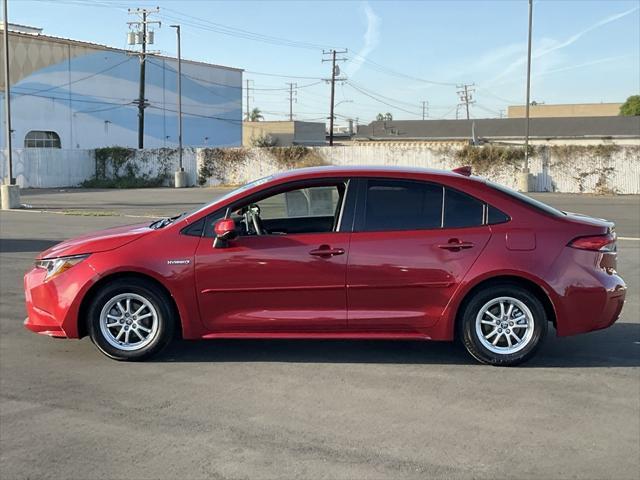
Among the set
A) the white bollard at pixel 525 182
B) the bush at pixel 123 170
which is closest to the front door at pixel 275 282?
the white bollard at pixel 525 182

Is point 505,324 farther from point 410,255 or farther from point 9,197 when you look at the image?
→ point 9,197

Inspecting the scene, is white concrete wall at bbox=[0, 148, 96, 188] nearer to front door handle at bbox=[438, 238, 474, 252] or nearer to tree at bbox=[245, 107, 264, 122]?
front door handle at bbox=[438, 238, 474, 252]

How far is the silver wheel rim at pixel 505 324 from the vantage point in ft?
19.0

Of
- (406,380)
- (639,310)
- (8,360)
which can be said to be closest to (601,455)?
(406,380)

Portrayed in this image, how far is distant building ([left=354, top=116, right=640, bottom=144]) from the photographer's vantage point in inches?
2562

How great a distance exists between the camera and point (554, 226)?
580cm

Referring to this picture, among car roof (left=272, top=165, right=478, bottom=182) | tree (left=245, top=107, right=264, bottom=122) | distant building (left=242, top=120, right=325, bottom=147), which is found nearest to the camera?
car roof (left=272, top=165, right=478, bottom=182)

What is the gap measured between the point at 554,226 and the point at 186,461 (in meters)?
3.48

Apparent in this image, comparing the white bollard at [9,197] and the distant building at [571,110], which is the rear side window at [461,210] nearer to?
the white bollard at [9,197]

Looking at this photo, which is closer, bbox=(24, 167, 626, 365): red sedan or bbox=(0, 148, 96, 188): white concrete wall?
bbox=(24, 167, 626, 365): red sedan

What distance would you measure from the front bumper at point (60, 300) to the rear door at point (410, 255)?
Result: 221 centimetres

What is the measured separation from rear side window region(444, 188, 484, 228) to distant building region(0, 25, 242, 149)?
53202 mm

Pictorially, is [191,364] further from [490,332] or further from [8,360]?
[490,332]

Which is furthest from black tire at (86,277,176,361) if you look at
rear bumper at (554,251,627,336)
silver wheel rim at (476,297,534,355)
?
rear bumper at (554,251,627,336)
